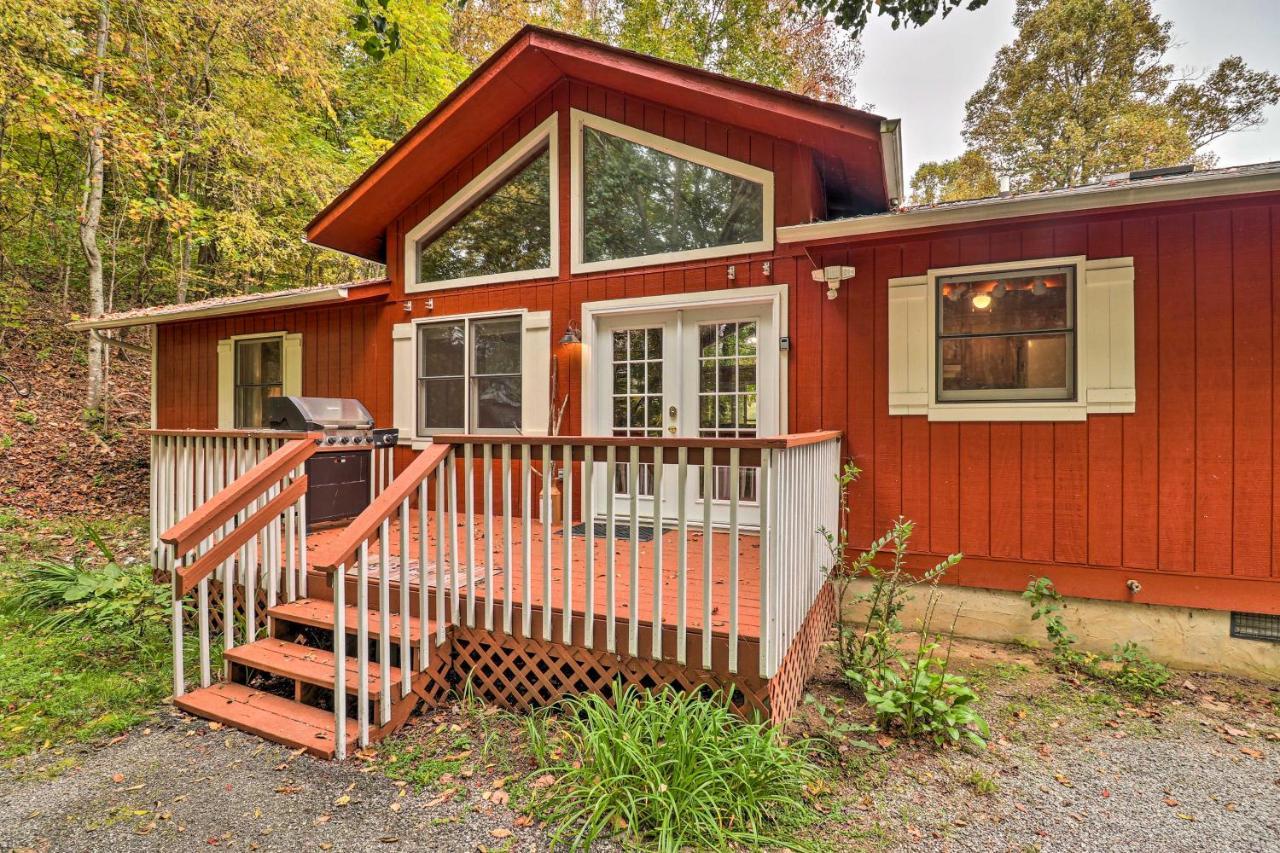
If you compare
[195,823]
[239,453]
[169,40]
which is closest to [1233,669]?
[195,823]

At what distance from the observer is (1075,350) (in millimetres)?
3760

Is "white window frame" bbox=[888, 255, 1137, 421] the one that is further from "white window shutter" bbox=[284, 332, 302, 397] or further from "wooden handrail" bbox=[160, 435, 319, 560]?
"white window shutter" bbox=[284, 332, 302, 397]

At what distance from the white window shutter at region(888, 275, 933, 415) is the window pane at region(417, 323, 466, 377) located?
3.84 metres

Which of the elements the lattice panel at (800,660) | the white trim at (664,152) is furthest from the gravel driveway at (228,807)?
the white trim at (664,152)

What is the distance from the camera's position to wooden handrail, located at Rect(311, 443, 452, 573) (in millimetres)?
2529

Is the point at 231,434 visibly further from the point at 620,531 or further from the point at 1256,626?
the point at 1256,626

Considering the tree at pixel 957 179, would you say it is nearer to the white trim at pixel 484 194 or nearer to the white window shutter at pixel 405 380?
the white trim at pixel 484 194

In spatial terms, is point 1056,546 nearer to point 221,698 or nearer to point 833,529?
point 833,529

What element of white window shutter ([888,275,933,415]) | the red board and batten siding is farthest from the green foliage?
white window shutter ([888,275,933,415])

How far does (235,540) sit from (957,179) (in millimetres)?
17158

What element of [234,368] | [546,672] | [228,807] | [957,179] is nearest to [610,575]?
[546,672]

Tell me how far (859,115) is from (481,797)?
14.7ft

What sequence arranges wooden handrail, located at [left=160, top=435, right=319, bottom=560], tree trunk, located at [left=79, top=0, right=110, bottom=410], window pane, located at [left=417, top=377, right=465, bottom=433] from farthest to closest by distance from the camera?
tree trunk, located at [left=79, top=0, right=110, bottom=410] → window pane, located at [left=417, top=377, right=465, bottom=433] → wooden handrail, located at [left=160, top=435, right=319, bottom=560]

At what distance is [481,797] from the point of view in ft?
7.58
